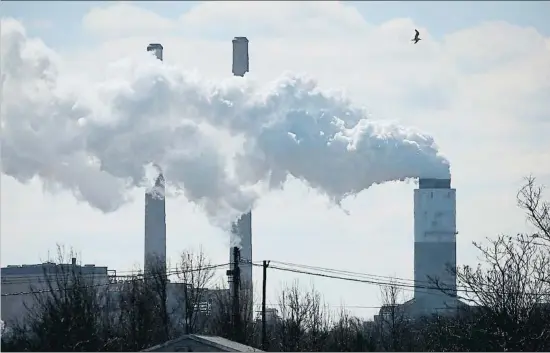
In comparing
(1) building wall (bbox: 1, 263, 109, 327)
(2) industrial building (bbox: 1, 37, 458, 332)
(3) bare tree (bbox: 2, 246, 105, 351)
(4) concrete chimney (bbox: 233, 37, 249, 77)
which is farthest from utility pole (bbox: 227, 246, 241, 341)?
(1) building wall (bbox: 1, 263, 109, 327)

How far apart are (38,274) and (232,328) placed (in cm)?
3308

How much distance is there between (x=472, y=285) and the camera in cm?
2406

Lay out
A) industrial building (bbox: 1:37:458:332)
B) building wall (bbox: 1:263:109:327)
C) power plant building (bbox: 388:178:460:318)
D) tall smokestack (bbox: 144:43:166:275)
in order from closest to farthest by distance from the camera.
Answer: industrial building (bbox: 1:37:458:332) < tall smokestack (bbox: 144:43:166:275) < power plant building (bbox: 388:178:460:318) < building wall (bbox: 1:263:109:327)

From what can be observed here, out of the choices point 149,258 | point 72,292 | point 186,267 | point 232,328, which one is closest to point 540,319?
point 232,328

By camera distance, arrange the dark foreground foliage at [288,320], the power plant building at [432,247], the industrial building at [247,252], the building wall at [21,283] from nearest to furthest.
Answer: the dark foreground foliage at [288,320]
the industrial building at [247,252]
the power plant building at [432,247]
the building wall at [21,283]

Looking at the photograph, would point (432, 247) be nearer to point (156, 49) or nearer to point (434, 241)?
point (434, 241)

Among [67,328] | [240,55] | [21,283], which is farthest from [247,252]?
[67,328]

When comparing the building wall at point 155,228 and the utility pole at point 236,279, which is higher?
the building wall at point 155,228

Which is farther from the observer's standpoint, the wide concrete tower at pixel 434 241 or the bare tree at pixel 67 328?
the wide concrete tower at pixel 434 241

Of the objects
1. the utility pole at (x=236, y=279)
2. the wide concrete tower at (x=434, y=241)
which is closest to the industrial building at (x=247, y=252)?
the wide concrete tower at (x=434, y=241)

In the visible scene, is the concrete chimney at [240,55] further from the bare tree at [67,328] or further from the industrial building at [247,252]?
the bare tree at [67,328]

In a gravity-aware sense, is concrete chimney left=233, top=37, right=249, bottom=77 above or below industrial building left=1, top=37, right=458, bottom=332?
above

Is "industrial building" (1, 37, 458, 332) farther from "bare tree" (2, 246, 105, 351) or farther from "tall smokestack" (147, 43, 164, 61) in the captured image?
"bare tree" (2, 246, 105, 351)

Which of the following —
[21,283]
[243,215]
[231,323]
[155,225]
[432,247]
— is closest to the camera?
[231,323]
